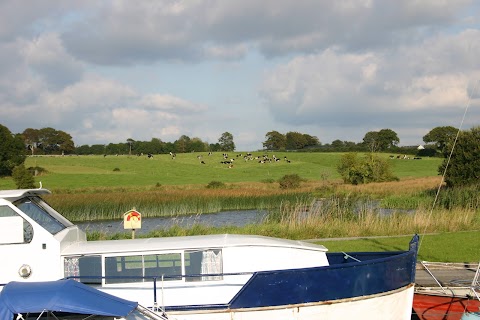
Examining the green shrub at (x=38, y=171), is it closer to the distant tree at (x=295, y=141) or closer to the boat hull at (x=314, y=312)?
the boat hull at (x=314, y=312)

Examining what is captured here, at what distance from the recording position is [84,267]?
37.2 feet

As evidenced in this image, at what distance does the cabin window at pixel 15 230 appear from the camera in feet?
37.3

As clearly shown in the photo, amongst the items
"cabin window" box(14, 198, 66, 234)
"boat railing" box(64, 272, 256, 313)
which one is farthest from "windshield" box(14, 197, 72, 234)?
"boat railing" box(64, 272, 256, 313)

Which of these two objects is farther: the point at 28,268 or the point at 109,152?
the point at 109,152

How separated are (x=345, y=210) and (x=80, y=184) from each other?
5105 cm

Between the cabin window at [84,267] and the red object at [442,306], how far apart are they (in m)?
7.01

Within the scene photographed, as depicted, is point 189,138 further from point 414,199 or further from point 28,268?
point 28,268

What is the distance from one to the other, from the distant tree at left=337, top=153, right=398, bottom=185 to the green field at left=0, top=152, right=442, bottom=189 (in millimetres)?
2809

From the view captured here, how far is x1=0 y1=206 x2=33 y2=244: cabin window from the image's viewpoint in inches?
448

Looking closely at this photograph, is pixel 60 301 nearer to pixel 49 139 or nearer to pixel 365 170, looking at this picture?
pixel 365 170

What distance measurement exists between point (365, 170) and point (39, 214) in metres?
60.4

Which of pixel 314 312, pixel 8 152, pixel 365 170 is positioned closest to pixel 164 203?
pixel 314 312

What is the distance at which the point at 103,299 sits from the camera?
9461 mm

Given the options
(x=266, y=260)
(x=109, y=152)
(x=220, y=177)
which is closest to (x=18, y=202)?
(x=266, y=260)
